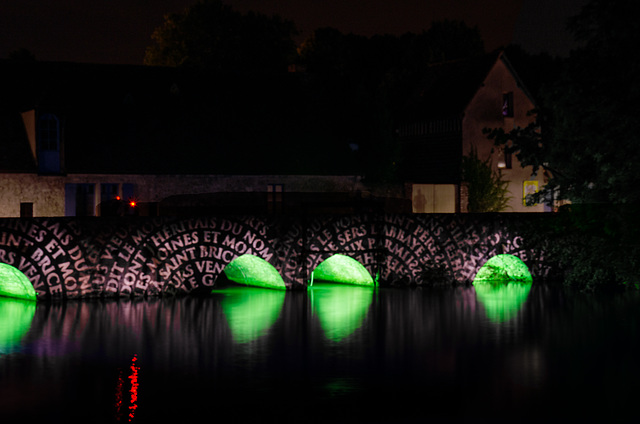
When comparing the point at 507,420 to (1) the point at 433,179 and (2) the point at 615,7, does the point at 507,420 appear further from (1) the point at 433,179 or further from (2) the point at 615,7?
(1) the point at 433,179

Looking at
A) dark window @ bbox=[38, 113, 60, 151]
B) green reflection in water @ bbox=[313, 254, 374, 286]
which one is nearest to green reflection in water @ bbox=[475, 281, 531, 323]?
green reflection in water @ bbox=[313, 254, 374, 286]

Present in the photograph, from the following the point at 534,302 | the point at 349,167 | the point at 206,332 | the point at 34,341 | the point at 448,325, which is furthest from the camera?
the point at 349,167

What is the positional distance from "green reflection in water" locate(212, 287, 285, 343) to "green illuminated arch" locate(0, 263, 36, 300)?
567 centimetres

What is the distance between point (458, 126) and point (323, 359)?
3250cm

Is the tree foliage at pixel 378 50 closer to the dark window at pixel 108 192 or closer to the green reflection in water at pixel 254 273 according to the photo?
the dark window at pixel 108 192

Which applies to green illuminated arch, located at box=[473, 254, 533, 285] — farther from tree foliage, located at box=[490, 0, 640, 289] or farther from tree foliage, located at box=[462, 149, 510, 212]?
tree foliage, located at box=[462, 149, 510, 212]

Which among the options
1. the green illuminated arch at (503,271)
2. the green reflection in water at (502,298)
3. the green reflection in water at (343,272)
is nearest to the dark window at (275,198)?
the green reflection in water at (343,272)

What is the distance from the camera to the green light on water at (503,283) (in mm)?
30156

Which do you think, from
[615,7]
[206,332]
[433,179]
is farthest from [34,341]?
[433,179]

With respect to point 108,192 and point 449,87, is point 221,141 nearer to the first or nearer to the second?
point 108,192

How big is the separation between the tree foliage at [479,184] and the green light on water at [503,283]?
539 inches

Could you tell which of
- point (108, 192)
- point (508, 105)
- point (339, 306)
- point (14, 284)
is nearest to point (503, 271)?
point (339, 306)

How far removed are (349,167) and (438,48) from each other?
3073cm

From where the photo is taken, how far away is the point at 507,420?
578 inches
